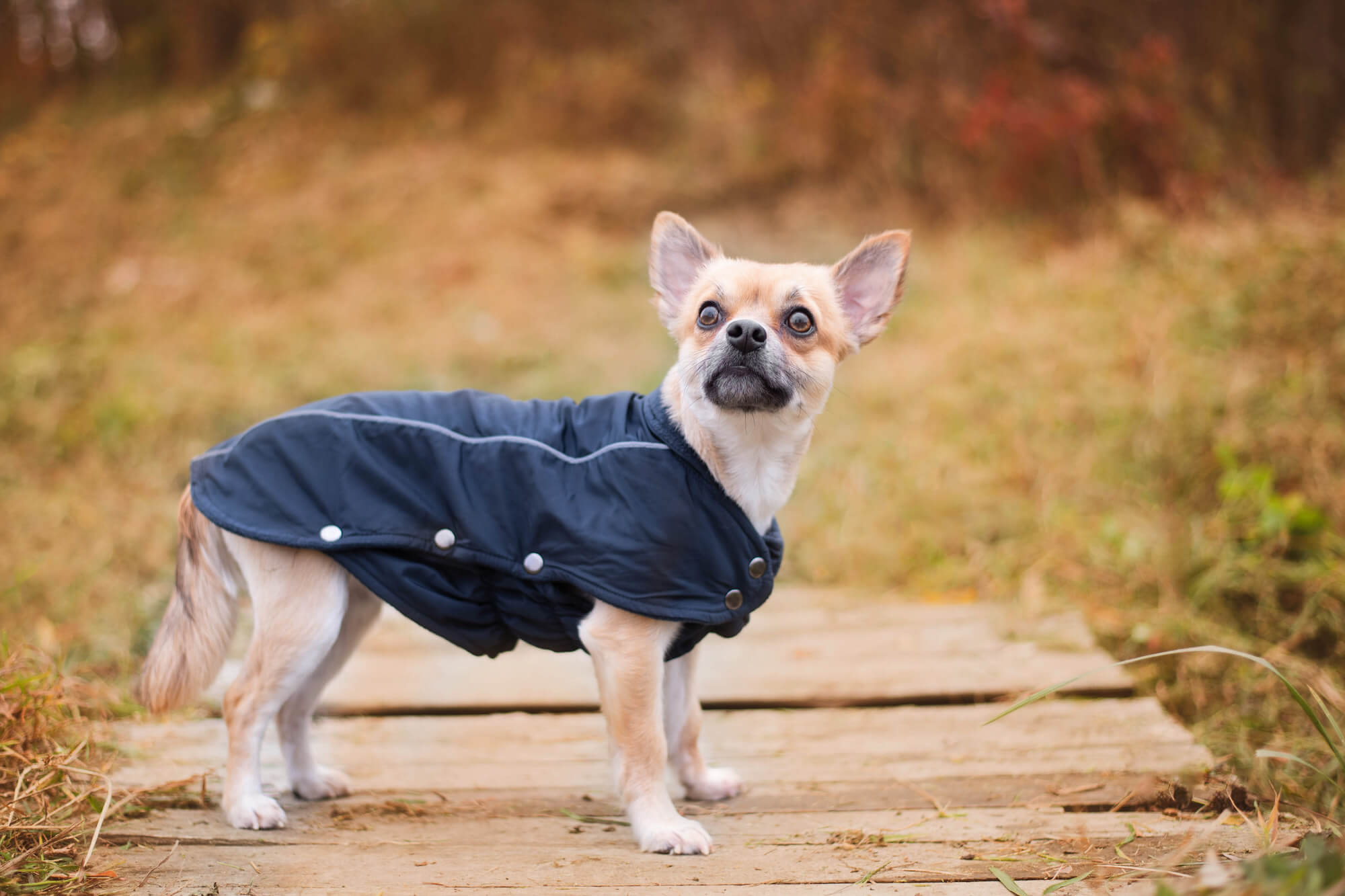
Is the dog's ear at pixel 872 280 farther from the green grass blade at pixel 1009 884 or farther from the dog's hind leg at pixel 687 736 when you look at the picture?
the green grass blade at pixel 1009 884

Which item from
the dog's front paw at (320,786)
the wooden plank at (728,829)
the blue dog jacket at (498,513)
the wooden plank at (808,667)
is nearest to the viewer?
the wooden plank at (728,829)

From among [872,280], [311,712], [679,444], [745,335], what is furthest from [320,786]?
[872,280]

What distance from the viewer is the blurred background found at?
446 cm

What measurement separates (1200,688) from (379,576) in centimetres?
290

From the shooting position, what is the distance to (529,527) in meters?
2.47

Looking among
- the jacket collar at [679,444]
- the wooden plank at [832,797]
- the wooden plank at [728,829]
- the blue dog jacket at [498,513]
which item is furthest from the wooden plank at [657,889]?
the jacket collar at [679,444]

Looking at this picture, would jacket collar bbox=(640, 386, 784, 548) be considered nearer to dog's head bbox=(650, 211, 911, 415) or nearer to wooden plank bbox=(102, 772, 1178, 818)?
dog's head bbox=(650, 211, 911, 415)

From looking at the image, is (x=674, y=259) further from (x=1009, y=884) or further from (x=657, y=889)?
(x=1009, y=884)

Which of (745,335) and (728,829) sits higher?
(745,335)

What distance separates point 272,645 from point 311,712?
38 cm

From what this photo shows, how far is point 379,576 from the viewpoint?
Result: 2473 millimetres

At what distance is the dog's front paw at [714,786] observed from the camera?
8.88ft

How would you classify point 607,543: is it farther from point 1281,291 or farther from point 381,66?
point 381,66

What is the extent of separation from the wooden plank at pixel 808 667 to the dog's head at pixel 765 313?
49.6 inches
